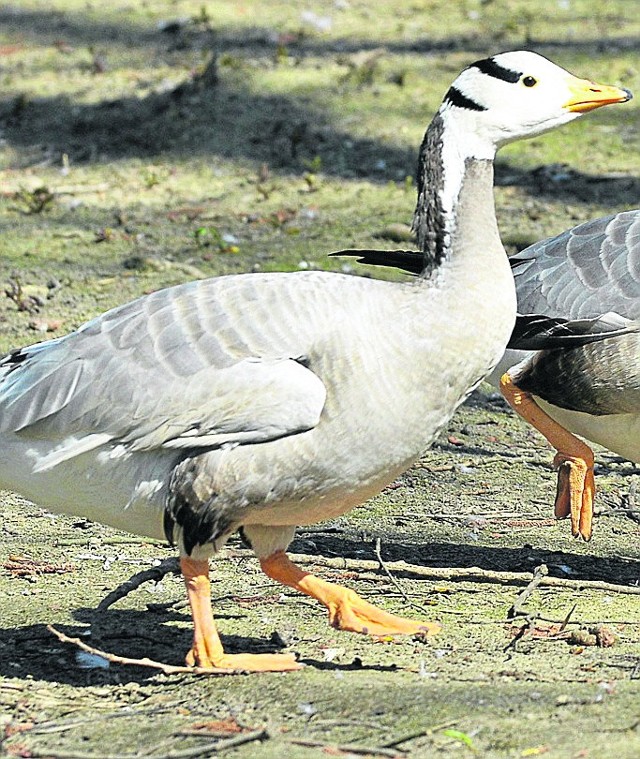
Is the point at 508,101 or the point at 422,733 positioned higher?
the point at 508,101

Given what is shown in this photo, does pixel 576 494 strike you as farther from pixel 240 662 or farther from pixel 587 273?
pixel 240 662

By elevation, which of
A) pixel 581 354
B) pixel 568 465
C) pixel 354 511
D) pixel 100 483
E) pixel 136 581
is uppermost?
pixel 100 483

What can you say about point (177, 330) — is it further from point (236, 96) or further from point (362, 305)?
point (236, 96)

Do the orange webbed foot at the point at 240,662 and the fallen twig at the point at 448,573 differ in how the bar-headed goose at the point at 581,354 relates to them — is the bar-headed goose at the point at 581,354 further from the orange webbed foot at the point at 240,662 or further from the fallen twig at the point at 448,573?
the orange webbed foot at the point at 240,662

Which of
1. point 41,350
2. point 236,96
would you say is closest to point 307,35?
point 236,96

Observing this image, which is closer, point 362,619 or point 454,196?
point 454,196

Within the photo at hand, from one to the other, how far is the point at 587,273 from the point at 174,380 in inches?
94.9

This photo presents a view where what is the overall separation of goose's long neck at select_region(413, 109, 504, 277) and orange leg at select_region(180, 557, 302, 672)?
1203 millimetres

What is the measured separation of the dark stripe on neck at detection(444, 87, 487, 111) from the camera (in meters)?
4.13

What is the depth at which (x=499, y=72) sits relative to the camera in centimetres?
417

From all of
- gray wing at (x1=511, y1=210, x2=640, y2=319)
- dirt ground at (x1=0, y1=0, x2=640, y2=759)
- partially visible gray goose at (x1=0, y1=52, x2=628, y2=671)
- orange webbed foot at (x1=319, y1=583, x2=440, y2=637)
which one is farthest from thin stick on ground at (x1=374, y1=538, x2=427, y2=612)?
gray wing at (x1=511, y1=210, x2=640, y2=319)

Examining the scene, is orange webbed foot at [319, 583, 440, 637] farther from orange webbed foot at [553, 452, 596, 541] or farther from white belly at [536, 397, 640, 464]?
white belly at [536, 397, 640, 464]

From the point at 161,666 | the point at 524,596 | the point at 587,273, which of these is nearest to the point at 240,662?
the point at 161,666

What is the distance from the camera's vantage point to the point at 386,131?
440 inches
